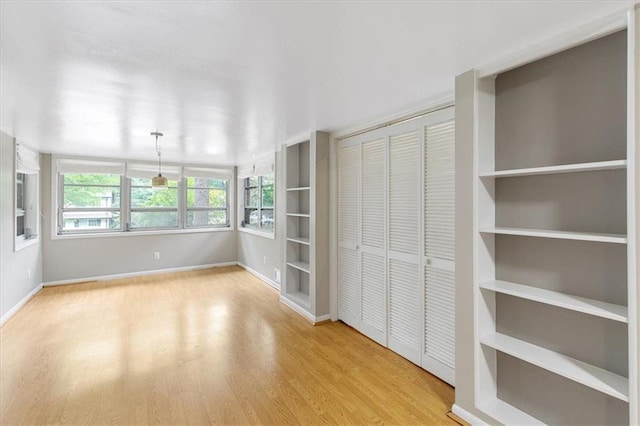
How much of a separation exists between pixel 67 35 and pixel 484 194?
2.45 m

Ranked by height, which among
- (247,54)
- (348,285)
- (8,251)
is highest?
(247,54)

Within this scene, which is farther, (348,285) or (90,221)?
(90,221)

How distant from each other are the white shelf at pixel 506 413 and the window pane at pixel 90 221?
6.20m

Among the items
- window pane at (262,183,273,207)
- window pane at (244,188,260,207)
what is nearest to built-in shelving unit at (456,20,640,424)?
window pane at (262,183,273,207)

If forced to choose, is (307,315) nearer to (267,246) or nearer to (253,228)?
(267,246)

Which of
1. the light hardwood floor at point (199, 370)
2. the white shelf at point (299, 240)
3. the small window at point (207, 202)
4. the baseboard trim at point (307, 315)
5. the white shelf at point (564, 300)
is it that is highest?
the small window at point (207, 202)

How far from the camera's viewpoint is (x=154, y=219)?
6.07 meters

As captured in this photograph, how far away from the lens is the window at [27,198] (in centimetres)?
432

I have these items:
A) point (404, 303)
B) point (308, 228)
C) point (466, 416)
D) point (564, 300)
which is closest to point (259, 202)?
point (308, 228)

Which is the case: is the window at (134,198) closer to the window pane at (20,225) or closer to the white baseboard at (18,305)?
the window pane at (20,225)

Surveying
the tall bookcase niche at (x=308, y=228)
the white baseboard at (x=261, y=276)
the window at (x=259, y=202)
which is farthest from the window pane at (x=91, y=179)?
the tall bookcase niche at (x=308, y=228)

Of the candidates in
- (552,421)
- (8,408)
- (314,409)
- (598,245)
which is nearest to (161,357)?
(8,408)

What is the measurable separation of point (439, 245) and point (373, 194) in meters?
0.90

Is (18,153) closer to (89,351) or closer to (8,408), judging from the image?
(89,351)
